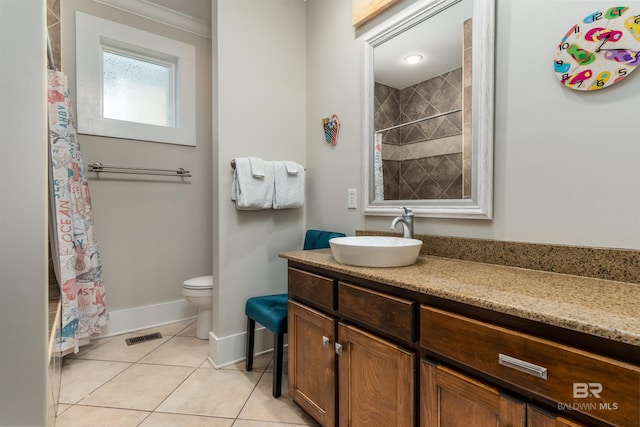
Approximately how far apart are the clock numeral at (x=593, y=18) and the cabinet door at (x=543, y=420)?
1.17 metres

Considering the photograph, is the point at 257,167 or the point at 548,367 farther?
the point at 257,167

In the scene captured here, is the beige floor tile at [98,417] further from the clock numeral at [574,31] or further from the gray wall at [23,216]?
the clock numeral at [574,31]

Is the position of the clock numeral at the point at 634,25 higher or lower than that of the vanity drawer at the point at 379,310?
higher

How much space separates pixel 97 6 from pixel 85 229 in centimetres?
173

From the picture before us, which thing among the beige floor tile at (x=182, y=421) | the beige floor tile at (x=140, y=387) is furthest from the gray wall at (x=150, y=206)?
the beige floor tile at (x=182, y=421)

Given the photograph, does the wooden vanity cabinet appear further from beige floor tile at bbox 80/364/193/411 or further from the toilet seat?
the toilet seat

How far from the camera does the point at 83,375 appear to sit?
185 cm

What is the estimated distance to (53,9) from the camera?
6.97 ft

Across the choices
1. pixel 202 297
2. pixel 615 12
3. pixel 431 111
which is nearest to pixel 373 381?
pixel 431 111

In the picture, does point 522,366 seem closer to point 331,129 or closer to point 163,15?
point 331,129

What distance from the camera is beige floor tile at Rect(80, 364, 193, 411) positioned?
1.59 m

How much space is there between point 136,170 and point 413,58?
2.27m

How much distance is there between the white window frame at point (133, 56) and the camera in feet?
7.53

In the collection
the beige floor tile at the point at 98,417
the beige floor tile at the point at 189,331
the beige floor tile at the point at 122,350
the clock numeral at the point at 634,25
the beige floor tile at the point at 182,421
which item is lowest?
the beige floor tile at the point at 189,331
